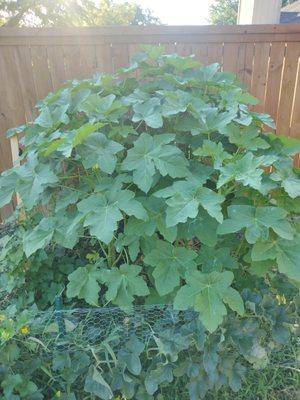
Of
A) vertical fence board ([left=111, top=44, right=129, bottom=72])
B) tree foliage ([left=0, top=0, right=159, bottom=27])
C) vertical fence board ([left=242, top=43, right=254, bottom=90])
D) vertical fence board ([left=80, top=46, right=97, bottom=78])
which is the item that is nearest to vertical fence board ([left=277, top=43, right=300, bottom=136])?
vertical fence board ([left=242, top=43, right=254, bottom=90])

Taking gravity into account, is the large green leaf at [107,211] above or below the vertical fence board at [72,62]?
below

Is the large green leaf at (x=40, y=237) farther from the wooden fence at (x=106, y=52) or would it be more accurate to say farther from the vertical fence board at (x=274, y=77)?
the vertical fence board at (x=274, y=77)

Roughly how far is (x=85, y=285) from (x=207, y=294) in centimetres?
50

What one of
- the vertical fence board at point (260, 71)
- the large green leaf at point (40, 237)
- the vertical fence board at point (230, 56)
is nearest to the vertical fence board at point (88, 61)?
the vertical fence board at point (230, 56)

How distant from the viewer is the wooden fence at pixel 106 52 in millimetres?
2713

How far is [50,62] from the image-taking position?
276 centimetres

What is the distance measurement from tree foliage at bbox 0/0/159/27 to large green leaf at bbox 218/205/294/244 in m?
12.1

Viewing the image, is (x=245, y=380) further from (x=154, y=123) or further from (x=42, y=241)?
(x=154, y=123)

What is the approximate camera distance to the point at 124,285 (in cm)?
145

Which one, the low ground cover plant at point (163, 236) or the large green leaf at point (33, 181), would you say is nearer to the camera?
the low ground cover plant at point (163, 236)

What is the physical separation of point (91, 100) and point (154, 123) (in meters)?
0.30

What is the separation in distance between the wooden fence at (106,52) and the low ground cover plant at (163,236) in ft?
3.79

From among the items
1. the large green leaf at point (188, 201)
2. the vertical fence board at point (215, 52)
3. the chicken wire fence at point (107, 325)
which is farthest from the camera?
the vertical fence board at point (215, 52)

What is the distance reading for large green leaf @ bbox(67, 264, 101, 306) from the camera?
1.44m
